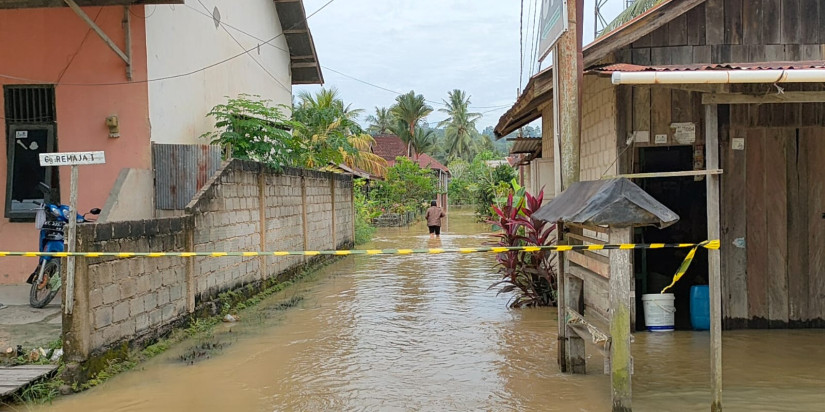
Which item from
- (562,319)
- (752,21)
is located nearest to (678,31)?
(752,21)

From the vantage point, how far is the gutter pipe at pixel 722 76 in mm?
5027

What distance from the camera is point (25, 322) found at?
741 centimetres

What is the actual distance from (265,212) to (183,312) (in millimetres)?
3619

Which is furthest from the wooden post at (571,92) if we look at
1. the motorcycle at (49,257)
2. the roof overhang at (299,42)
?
the roof overhang at (299,42)

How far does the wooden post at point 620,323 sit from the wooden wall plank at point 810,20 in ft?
15.5

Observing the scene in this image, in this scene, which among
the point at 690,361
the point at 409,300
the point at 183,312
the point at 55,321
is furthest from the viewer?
the point at 409,300

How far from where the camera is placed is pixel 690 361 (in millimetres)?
6664

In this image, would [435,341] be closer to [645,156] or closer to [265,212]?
[645,156]

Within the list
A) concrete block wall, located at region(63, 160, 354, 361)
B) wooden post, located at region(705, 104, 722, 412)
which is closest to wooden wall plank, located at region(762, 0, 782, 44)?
wooden post, located at region(705, 104, 722, 412)

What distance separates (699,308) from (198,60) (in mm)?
9046

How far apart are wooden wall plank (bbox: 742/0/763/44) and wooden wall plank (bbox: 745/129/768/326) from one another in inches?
45.7

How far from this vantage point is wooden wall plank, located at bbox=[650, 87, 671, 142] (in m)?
7.59

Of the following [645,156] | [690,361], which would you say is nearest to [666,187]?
[645,156]

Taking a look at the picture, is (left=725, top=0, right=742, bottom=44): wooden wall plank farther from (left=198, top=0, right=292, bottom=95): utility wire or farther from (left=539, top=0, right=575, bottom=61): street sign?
(left=198, top=0, right=292, bottom=95): utility wire
